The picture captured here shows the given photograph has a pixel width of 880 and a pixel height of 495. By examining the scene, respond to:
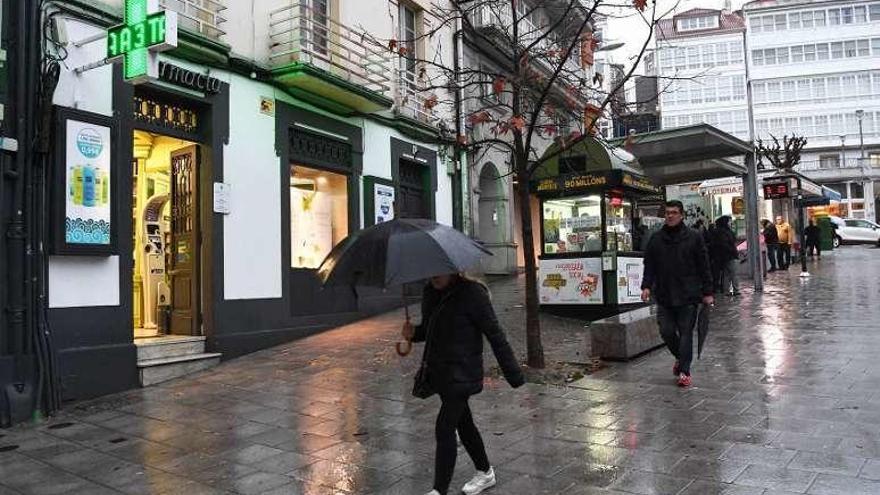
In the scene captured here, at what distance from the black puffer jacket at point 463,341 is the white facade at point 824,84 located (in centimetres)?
5926

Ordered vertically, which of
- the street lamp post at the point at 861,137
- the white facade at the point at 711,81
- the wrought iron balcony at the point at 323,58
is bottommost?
the wrought iron balcony at the point at 323,58

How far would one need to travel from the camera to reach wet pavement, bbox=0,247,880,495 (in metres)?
4.73

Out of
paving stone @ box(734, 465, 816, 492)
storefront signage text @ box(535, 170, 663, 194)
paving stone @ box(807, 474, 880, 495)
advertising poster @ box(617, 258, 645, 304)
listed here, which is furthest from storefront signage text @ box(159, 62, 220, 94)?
paving stone @ box(807, 474, 880, 495)

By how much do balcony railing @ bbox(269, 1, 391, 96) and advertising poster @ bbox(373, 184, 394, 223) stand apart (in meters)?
1.92

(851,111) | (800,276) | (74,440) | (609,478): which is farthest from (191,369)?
(851,111)

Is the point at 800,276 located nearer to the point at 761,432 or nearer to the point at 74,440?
the point at 761,432

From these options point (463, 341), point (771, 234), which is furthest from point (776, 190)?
point (463, 341)

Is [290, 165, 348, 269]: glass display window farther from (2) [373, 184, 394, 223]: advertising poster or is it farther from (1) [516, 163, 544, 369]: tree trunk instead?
(1) [516, 163, 544, 369]: tree trunk

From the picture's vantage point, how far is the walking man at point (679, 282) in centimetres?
714

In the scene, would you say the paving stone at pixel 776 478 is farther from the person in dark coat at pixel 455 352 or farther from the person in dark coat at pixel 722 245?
the person in dark coat at pixel 722 245

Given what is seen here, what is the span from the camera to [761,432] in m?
5.48

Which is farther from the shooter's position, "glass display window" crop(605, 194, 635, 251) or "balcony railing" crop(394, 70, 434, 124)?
"balcony railing" crop(394, 70, 434, 124)

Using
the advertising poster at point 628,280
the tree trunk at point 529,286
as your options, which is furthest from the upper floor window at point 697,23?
the tree trunk at point 529,286

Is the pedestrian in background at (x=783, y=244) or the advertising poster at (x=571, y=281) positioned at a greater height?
the pedestrian in background at (x=783, y=244)
